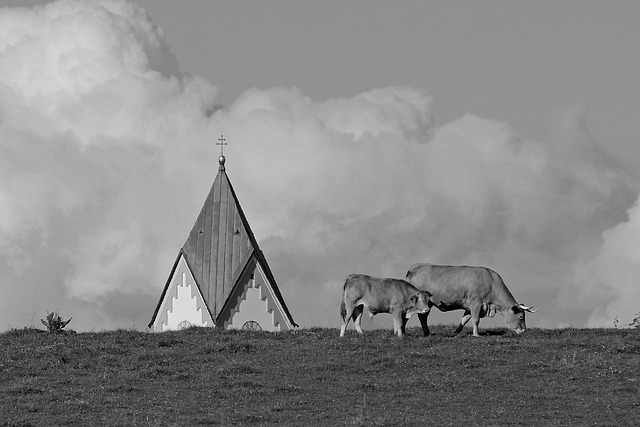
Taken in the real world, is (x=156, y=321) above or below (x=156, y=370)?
above

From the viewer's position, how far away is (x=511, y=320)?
36.8 m

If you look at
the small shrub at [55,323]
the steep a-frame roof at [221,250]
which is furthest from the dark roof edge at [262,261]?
the small shrub at [55,323]

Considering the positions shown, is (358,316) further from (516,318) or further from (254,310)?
(254,310)

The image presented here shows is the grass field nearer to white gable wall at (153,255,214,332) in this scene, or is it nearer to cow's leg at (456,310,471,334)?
cow's leg at (456,310,471,334)

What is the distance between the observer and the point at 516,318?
36.8 m

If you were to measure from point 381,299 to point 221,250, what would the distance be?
1819 centimetres

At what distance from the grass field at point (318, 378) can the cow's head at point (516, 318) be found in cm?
31

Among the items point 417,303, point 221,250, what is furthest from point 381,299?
point 221,250

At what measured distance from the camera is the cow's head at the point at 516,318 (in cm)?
3666

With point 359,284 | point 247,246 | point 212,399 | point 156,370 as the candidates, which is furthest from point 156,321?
point 212,399

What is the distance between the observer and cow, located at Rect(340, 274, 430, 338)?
35.2m

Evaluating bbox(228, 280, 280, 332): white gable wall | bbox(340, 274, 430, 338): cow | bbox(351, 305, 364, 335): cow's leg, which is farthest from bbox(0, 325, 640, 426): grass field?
bbox(228, 280, 280, 332): white gable wall

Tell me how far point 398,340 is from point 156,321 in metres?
20.3

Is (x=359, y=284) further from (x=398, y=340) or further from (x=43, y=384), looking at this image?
(x=43, y=384)
